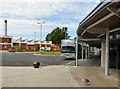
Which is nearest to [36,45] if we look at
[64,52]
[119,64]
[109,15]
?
[64,52]

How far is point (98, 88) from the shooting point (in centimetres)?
1313

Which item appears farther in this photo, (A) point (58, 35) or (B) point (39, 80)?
(A) point (58, 35)

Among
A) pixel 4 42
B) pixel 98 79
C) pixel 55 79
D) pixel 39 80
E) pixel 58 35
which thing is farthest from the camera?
pixel 58 35

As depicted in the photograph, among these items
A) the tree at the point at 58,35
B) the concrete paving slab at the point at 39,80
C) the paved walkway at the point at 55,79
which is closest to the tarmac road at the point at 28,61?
the paved walkway at the point at 55,79

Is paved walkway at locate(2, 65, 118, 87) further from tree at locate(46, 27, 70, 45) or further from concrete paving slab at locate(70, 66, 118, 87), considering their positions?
tree at locate(46, 27, 70, 45)

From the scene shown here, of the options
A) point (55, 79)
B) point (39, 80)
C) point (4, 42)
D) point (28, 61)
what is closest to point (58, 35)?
point (4, 42)

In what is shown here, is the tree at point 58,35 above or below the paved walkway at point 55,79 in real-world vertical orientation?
above

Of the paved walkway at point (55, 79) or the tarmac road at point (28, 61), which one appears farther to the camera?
the tarmac road at point (28, 61)

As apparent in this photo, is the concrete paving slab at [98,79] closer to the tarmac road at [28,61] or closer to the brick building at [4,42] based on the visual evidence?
the tarmac road at [28,61]

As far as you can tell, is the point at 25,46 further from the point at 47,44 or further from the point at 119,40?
the point at 119,40

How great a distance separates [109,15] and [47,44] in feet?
338

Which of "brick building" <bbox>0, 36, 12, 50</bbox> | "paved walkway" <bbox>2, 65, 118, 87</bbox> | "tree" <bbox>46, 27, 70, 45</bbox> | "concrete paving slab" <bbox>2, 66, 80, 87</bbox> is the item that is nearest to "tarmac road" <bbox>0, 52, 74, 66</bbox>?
"paved walkway" <bbox>2, 65, 118, 87</bbox>

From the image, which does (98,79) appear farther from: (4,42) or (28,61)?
(4,42)

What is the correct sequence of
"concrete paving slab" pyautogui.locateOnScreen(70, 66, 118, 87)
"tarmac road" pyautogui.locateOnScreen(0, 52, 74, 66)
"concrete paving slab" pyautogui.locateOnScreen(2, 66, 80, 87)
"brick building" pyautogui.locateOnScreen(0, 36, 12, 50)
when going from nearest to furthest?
"concrete paving slab" pyautogui.locateOnScreen(2, 66, 80, 87) < "concrete paving slab" pyautogui.locateOnScreen(70, 66, 118, 87) < "tarmac road" pyautogui.locateOnScreen(0, 52, 74, 66) < "brick building" pyautogui.locateOnScreen(0, 36, 12, 50)
